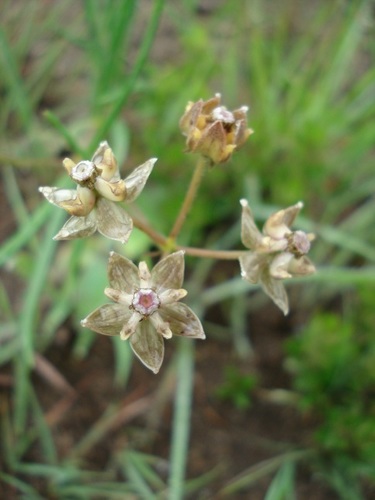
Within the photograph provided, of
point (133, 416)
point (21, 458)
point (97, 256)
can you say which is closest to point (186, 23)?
point (97, 256)

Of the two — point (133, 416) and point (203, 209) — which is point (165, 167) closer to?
point (203, 209)

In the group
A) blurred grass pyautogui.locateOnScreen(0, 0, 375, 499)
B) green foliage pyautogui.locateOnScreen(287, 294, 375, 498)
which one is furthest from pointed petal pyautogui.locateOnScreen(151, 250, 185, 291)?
green foliage pyautogui.locateOnScreen(287, 294, 375, 498)

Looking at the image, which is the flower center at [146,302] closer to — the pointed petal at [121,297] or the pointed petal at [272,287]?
the pointed petal at [121,297]

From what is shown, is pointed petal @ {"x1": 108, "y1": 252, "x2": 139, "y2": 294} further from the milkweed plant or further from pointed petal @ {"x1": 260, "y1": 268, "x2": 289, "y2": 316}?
pointed petal @ {"x1": 260, "y1": 268, "x2": 289, "y2": 316}

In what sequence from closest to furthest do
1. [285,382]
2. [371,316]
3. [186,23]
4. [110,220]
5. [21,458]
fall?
1. [110,220]
2. [21,458]
3. [371,316]
4. [285,382]
5. [186,23]

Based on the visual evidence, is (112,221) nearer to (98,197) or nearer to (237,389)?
(98,197)

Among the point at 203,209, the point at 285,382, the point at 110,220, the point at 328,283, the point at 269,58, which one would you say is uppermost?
the point at 269,58

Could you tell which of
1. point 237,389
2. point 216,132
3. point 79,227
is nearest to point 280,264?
point 216,132
